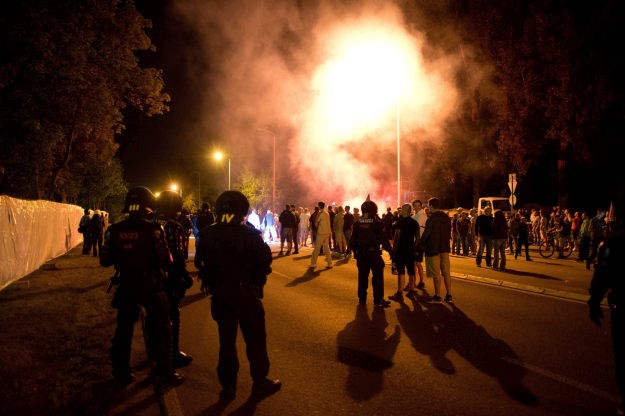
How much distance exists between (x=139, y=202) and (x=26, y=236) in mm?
9873

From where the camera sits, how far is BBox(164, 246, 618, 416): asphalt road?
405 cm

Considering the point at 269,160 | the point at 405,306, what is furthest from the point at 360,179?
the point at 405,306

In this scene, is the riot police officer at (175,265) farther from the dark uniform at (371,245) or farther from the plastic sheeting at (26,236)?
the plastic sheeting at (26,236)

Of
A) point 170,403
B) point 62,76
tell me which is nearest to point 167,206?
point 170,403

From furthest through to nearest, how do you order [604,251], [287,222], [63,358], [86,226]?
[86,226] < [287,222] < [63,358] < [604,251]

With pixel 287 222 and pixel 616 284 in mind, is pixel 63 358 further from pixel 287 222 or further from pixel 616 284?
pixel 287 222

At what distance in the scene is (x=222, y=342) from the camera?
167 inches

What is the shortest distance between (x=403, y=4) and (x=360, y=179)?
1059cm

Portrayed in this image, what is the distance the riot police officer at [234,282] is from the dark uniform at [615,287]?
248 cm

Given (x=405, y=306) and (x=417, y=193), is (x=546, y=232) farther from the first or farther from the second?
(x=417, y=193)

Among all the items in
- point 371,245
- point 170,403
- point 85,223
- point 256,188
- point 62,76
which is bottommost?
point 170,403

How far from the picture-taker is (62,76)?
1681 cm

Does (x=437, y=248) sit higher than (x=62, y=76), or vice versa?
(x=62, y=76)

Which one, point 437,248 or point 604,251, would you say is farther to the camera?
point 437,248
